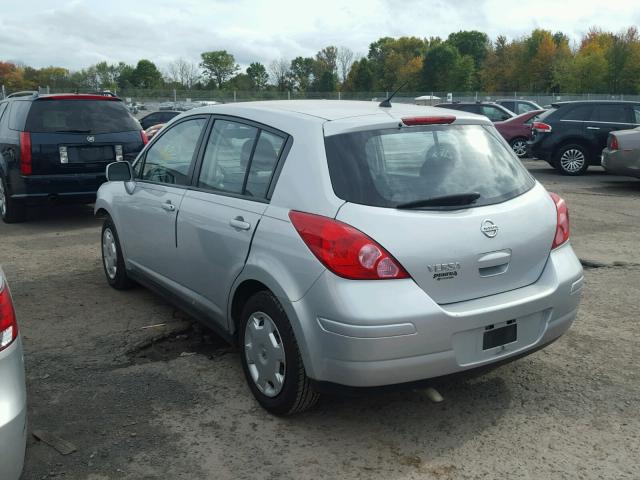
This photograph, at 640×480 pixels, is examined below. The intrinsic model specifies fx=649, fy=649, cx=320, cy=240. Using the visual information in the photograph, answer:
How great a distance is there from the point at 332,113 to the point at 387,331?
1.31m

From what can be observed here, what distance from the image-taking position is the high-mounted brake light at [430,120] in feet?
11.4

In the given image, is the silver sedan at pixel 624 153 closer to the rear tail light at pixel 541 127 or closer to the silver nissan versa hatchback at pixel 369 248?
the rear tail light at pixel 541 127

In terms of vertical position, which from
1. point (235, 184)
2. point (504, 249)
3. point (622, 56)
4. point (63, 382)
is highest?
point (622, 56)

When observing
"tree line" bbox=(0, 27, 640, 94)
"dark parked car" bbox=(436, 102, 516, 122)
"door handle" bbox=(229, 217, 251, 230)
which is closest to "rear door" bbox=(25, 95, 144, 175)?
"door handle" bbox=(229, 217, 251, 230)

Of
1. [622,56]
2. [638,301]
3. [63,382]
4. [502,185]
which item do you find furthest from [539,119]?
[622,56]

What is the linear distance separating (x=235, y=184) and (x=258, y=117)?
1.37 ft

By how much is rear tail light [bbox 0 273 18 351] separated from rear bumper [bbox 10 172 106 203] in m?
6.32

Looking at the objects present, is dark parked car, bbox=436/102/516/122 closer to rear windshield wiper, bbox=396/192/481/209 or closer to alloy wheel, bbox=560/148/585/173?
alloy wheel, bbox=560/148/585/173

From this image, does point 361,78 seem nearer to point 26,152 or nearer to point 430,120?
point 26,152

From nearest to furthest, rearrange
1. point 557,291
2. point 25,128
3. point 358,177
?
point 358,177
point 557,291
point 25,128

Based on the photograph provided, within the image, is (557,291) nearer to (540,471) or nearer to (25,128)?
(540,471)

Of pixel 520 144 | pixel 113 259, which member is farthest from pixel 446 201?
pixel 520 144

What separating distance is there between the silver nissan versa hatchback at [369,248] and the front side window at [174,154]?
35cm

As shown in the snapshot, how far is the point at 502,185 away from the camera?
3.51 m
